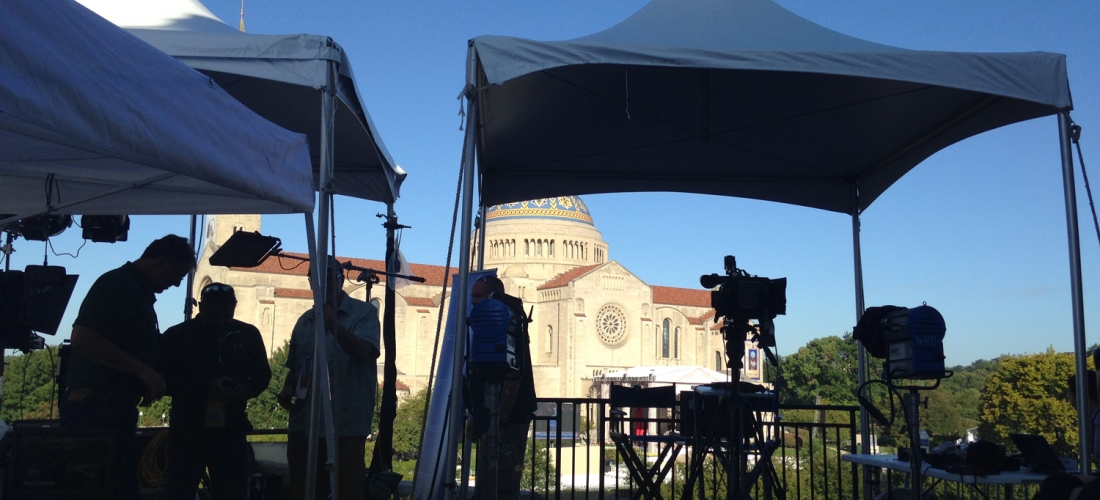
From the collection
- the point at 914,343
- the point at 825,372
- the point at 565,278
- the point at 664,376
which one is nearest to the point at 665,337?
the point at 565,278

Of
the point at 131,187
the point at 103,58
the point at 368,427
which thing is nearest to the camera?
the point at 103,58

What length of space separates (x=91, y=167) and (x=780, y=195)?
17.5 feet

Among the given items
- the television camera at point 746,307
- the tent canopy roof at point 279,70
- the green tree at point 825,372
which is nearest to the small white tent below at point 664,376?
the green tree at point 825,372

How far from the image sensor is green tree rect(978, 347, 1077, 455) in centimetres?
4025

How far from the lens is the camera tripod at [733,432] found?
4.50m

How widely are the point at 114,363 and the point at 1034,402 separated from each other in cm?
4551

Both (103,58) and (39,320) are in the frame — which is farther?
(39,320)

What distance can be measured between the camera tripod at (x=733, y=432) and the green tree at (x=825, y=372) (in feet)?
217

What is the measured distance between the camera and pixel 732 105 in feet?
19.4

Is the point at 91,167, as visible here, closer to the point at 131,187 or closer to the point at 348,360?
the point at 131,187

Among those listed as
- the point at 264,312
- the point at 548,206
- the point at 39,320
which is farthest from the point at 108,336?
the point at 548,206

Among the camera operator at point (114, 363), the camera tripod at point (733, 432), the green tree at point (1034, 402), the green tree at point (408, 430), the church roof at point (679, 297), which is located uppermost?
the church roof at point (679, 297)

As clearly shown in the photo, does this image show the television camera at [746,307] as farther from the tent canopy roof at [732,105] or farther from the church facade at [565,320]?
the church facade at [565,320]

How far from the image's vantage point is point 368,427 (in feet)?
14.8
